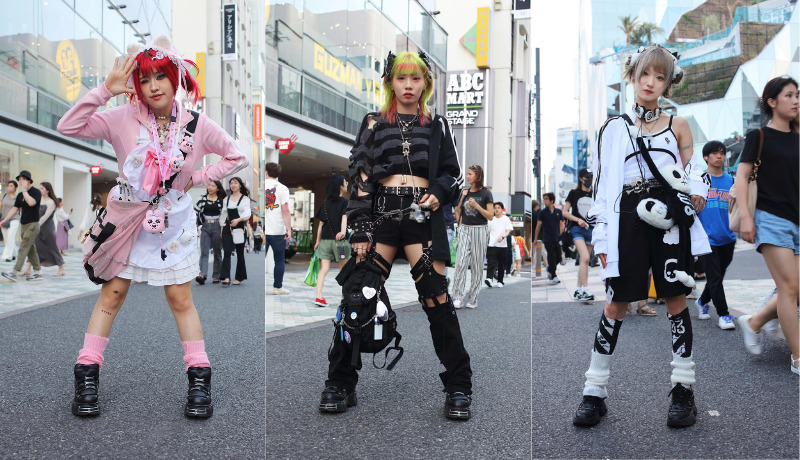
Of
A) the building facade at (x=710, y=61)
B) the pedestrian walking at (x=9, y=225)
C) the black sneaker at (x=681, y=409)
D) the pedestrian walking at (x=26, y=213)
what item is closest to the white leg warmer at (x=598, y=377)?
the black sneaker at (x=681, y=409)

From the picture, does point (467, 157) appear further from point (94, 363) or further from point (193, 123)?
point (94, 363)

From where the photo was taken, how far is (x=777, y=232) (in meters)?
3.04

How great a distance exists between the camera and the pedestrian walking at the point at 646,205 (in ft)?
8.28

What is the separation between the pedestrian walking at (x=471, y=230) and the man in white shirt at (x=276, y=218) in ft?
2.33

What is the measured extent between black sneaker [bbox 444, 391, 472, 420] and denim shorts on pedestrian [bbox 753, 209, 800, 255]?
1.73 m

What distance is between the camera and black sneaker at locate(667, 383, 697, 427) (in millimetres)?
2419

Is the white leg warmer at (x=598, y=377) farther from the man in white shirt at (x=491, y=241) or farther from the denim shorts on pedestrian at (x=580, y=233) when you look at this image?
the denim shorts on pedestrian at (x=580, y=233)

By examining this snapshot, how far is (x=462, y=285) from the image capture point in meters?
2.84

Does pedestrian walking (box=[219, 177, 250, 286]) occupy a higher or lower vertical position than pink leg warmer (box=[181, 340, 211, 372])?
higher

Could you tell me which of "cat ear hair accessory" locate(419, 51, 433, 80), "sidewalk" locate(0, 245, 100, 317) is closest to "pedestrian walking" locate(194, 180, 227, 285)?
"sidewalk" locate(0, 245, 100, 317)

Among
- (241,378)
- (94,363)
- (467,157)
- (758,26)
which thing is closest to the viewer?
(467,157)

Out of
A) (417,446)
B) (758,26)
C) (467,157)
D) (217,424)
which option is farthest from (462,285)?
(758,26)

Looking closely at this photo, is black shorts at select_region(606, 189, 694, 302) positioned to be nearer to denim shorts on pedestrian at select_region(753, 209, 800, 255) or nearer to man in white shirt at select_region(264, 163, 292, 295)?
denim shorts on pedestrian at select_region(753, 209, 800, 255)

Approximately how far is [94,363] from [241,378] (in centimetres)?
75
